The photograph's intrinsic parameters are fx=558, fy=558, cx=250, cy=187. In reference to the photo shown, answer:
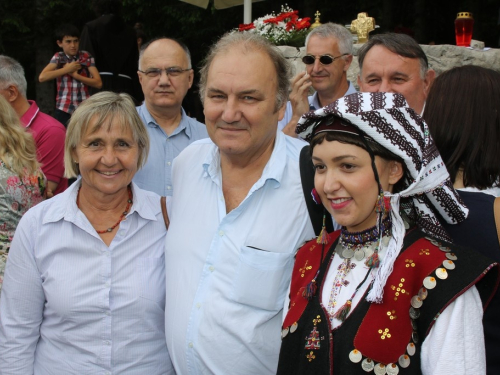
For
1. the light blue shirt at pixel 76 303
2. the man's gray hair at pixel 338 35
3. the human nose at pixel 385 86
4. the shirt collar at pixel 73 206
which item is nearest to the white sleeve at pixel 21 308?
the light blue shirt at pixel 76 303

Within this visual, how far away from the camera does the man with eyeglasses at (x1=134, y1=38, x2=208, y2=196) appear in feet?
13.3

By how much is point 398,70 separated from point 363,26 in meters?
3.16

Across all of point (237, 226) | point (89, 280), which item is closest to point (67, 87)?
point (89, 280)

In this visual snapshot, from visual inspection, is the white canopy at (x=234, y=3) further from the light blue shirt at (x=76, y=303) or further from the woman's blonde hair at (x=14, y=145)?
the light blue shirt at (x=76, y=303)

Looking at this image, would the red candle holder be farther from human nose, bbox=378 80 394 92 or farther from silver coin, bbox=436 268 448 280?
silver coin, bbox=436 268 448 280

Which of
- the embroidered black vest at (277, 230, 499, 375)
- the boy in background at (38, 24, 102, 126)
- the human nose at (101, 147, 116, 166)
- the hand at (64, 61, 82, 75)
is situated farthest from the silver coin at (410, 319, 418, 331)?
the hand at (64, 61, 82, 75)

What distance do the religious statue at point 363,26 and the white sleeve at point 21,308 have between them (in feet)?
15.9

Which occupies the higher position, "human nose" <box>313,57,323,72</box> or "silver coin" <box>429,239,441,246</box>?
"human nose" <box>313,57,323,72</box>

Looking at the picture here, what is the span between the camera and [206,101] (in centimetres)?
268

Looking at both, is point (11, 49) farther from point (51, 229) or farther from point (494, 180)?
point (494, 180)

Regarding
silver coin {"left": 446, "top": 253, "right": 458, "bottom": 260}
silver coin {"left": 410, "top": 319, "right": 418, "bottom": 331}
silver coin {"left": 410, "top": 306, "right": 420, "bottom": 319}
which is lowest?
silver coin {"left": 410, "top": 319, "right": 418, "bottom": 331}

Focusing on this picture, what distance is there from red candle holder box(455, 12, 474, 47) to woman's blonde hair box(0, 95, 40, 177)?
4792 mm

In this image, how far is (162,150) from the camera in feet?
13.0

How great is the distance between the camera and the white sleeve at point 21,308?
2588mm
